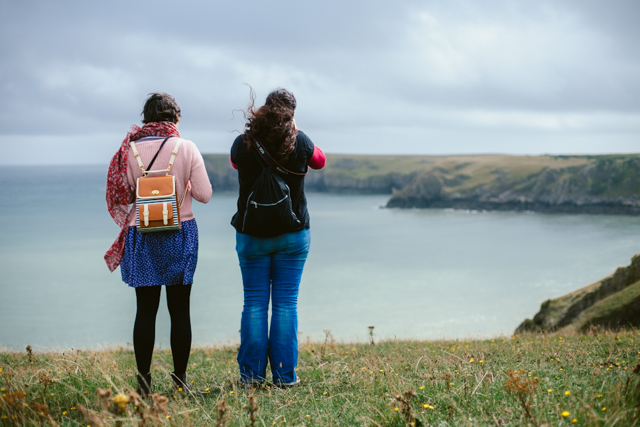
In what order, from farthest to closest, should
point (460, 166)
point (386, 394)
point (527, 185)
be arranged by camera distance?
point (460, 166) < point (527, 185) < point (386, 394)

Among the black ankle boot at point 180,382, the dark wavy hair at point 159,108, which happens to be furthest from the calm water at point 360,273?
the dark wavy hair at point 159,108

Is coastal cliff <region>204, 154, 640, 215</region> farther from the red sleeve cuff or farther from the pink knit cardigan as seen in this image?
the pink knit cardigan

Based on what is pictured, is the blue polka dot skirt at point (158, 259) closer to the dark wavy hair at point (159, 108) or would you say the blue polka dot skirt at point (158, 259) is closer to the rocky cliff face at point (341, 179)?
the dark wavy hair at point (159, 108)

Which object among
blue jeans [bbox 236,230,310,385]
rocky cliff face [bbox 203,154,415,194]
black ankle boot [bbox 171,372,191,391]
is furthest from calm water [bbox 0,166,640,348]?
rocky cliff face [bbox 203,154,415,194]

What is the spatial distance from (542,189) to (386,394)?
11317cm

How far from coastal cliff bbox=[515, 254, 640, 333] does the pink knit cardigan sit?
21.4 ft

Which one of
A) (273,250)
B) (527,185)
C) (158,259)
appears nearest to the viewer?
Result: (158,259)

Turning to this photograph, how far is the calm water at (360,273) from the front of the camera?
1329 inches

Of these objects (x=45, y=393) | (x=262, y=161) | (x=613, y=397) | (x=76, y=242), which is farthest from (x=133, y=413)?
(x=76, y=242)

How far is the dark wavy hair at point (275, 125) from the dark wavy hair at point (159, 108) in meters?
0.51

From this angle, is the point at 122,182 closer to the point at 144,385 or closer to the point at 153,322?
the point at 153,322

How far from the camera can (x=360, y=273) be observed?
173ft

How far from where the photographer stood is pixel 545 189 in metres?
104

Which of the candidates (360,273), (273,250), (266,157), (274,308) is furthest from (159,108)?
(360,273)
